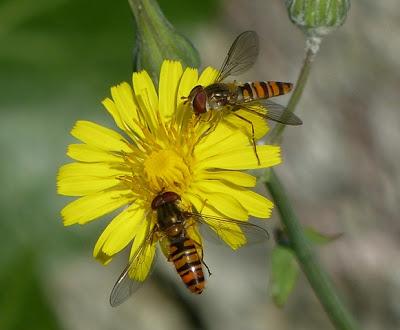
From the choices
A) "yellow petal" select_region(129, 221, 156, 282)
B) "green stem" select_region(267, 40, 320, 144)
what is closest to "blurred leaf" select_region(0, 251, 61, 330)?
"yellow petal" select_region(129, 221, 156, 282)

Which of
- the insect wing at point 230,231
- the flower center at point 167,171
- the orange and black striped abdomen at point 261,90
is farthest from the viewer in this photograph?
the flower center at point 167,171

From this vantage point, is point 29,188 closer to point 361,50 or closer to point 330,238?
point 361,50

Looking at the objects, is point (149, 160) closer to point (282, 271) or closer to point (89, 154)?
point (89, 154)

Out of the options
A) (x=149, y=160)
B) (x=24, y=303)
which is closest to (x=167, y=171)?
(x=149, y=160)

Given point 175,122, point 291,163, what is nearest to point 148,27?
point 175,122

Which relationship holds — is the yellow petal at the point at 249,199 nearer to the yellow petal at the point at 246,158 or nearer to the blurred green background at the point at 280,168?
the yellow petal at the point at 246,158

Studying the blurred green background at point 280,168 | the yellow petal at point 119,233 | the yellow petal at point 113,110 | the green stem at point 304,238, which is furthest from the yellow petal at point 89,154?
the blurred green background at point 280,168

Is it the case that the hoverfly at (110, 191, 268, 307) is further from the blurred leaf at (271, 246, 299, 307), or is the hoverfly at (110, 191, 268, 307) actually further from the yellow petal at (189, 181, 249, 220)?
the blurred leaf at (271, 246, 299, 307)
